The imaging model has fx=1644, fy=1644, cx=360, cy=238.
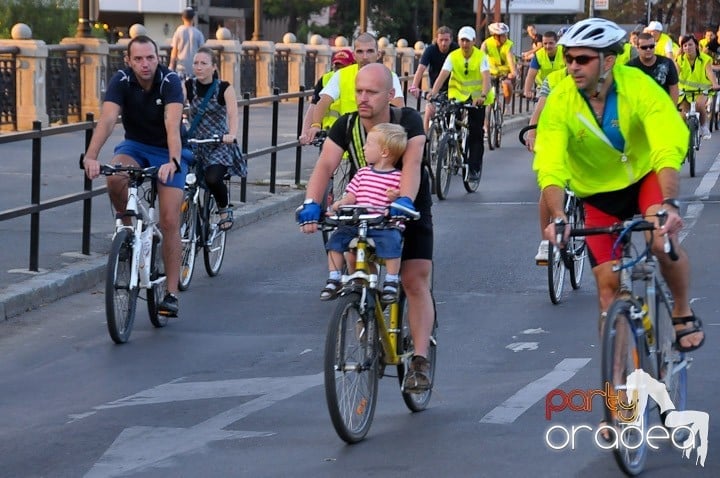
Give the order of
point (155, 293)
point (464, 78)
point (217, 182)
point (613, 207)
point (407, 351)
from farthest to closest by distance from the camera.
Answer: point (464, 78), point (217, 182), point (155, 293), point (407, 351), point (613, 207)

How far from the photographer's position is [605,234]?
258 inches

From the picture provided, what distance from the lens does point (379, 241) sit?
701cm

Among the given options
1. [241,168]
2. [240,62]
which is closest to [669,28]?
[240,62]

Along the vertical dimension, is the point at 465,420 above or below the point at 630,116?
below

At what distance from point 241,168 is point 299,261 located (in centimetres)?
130

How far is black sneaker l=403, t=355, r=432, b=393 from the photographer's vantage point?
24.0 feet

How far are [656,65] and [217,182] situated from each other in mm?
6312

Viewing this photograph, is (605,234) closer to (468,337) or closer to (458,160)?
(468,337)

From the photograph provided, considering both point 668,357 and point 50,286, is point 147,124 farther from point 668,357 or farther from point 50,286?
point 668,357

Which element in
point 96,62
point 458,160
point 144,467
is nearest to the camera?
point 144,467

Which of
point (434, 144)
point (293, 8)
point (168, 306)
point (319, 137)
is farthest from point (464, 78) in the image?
point (293, 8)

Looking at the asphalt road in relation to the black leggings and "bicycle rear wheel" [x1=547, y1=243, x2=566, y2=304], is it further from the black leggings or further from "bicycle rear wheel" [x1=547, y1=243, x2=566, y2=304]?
the black leggings

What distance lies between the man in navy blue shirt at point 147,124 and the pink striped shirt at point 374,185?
2775 millimetres

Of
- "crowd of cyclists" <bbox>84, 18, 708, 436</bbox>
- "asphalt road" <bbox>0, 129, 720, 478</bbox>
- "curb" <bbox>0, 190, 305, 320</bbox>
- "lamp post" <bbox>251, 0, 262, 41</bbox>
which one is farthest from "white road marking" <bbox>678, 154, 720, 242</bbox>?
"lamp post" <bbox>251, 0, 262, 41</bbox>
